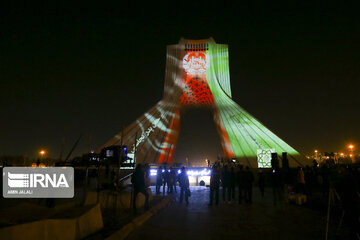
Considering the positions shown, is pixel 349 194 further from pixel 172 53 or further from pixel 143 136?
pixel 172 53

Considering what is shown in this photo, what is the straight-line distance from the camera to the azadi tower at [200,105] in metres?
18.5

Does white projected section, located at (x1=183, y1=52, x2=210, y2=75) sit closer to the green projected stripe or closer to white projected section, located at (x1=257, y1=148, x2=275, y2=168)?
the green projected stripe

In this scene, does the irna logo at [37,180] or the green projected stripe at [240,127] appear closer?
the irna logo at [37,180]

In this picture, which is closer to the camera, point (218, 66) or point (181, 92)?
point (181, 92)

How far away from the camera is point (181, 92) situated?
25.4m

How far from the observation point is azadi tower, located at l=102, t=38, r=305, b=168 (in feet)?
60.7

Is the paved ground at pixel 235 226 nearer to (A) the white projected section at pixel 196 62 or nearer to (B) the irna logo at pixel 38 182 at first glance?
(B) the irna logo at pixel 38 182

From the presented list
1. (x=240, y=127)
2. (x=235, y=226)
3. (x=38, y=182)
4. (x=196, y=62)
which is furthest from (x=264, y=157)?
(x=38, y=182)

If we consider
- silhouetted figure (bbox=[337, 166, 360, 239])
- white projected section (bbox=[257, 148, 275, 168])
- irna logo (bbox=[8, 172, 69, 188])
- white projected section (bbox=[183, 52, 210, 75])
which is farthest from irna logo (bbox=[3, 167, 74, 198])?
white projected section (bbox=[183, 52, 210, 75])

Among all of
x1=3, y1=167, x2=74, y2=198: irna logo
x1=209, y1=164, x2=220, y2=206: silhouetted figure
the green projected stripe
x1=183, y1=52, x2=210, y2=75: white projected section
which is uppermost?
x1=183, y1=52, x2=210, y2=75: white projected section

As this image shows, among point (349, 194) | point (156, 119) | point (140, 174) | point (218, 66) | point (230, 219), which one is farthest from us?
point (218, 66)

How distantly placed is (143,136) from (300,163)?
472 inches

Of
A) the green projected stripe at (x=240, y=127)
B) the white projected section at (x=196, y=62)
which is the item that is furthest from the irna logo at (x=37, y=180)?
the white projected section at (x=196, y=62)

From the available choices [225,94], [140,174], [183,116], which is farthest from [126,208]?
[183,116]
